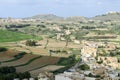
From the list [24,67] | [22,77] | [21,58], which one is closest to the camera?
[22,77]

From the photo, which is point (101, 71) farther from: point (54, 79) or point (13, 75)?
point (13, 75)

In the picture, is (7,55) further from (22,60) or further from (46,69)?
(46,69)

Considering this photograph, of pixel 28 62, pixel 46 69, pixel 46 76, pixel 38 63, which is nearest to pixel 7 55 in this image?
pixel 28 62

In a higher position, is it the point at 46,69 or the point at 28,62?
the point at 28,62

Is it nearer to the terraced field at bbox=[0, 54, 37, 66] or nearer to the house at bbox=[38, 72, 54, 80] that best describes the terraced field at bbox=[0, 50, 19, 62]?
the terraced field at bbox=[0, 54, 37, 66]

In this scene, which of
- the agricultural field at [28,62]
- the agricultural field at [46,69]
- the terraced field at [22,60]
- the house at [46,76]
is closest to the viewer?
the house at [46,76]

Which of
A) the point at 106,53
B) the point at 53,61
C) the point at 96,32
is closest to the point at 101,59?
the point at 106,53

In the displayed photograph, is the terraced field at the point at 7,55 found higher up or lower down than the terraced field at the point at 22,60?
higher up

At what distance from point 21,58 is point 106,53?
29076 millimetres

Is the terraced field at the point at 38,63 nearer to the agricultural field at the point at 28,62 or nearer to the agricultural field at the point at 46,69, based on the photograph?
the agricultural field at the point at 28,62

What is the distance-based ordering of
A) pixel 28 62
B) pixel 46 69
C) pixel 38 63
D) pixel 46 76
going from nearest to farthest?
pixel 46 76, pixel 46 69, pixel 38 63, pixel 28 62

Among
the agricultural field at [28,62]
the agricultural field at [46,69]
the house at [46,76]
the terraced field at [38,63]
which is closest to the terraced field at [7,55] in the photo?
the agricultural field at [28,62]

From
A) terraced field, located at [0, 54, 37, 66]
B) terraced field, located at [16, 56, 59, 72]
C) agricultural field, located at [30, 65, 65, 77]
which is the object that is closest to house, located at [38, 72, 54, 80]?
agricultural field, located at [30, 65, 65, 77]

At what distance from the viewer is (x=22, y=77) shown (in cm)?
3528
